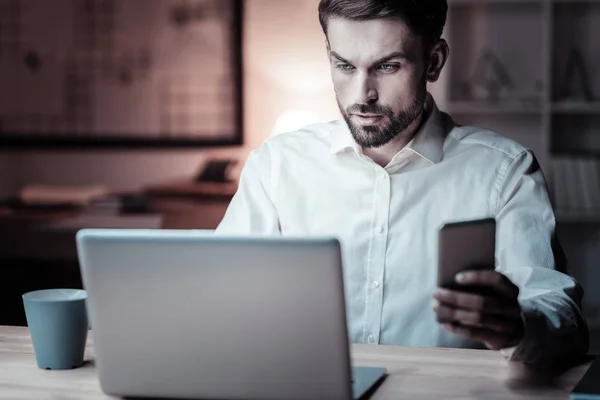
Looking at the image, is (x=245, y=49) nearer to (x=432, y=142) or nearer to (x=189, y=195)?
(x=189, y=195)

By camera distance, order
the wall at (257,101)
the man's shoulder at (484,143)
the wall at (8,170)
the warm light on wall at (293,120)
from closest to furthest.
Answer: the man's shoulder at (484,143) → the warm light on wall at (293,120) → the wall at (257,101) → the wall at (8,170)

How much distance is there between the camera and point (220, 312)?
121 centimetres

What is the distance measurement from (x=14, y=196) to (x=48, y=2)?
1.13m

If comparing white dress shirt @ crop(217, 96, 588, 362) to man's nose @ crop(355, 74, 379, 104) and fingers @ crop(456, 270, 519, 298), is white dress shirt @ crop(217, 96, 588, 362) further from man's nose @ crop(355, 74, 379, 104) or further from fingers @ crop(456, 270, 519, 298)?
fingers @ crop(456, 270, 519, 298)

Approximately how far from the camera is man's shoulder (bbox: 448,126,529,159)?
2.02m

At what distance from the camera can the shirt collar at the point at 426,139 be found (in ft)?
6.55

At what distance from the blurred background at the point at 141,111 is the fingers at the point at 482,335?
324 cm

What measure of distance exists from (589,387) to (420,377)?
0.27 metres

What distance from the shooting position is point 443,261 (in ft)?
4.09

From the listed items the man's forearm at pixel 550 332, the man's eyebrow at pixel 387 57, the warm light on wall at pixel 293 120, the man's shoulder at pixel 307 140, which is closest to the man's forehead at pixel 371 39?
the man's eyebrow at pixel 387 57

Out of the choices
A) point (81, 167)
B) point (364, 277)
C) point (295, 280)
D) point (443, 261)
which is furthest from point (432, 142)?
point (81, 167)

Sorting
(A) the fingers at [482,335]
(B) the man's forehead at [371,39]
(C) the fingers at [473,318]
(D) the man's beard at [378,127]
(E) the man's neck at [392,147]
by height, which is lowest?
(A) the fingers at [482,335]

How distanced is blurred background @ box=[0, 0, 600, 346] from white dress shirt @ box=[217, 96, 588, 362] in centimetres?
254

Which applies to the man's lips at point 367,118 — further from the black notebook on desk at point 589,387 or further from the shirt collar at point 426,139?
the black notebook on desk at point 589,387
